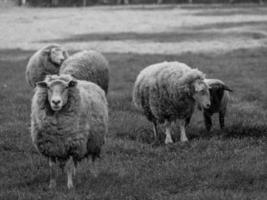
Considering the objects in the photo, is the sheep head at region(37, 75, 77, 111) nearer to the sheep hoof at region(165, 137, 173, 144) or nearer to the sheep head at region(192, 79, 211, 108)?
the sheep hoof at region(165, 137, 173, 144)

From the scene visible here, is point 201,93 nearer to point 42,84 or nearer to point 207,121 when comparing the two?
point 207,121

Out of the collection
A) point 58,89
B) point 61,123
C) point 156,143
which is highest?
point 58,89

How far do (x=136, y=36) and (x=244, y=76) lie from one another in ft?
37.4

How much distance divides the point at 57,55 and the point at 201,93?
4246 mm

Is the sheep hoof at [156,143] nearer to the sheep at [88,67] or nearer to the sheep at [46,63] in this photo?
the sheep at [88,67]

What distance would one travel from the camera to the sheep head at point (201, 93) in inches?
341

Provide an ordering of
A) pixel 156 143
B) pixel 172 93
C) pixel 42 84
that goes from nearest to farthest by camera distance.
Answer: pixel 42 84
pixel 156 143
pixel 172 93

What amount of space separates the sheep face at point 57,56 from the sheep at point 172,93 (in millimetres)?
3153

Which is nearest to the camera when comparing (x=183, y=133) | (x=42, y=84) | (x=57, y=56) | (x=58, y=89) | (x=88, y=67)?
(x=58, y=89)

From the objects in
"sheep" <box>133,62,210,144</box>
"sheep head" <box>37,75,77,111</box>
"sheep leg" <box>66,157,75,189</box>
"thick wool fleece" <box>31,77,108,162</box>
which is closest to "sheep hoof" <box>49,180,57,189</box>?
"sheep leg" <box>66,157,75,189</box>

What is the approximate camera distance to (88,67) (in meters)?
10.8

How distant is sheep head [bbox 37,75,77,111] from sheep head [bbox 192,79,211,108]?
100 inches

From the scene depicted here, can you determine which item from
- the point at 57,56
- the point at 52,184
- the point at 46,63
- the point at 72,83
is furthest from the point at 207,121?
the point at 46,63

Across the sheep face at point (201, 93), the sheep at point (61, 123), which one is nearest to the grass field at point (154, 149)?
the sheep at point (61, 123)
